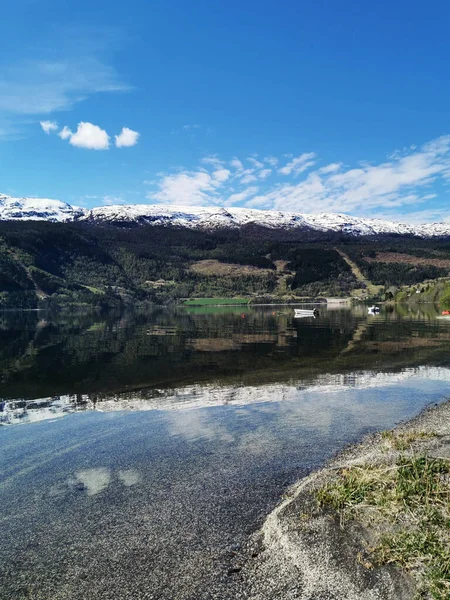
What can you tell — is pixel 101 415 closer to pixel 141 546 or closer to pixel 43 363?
pixel 141 546

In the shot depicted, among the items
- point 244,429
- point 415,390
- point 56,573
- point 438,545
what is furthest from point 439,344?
point 56,573

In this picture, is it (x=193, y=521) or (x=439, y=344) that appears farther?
(x=439, y=344)

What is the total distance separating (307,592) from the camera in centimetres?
1069

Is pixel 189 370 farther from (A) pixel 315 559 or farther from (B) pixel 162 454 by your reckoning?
(A) pixel 315 559

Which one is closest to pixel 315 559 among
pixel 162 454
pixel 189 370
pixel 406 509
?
pixel 406 509

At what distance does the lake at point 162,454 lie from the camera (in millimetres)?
12250

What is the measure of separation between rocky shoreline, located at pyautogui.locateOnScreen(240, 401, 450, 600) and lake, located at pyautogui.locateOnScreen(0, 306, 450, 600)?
27.5 inches

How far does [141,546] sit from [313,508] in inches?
222

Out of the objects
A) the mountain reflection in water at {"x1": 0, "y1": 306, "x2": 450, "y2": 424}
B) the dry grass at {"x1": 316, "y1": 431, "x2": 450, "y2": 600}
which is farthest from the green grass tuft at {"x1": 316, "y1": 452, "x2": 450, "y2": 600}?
the mountain reflection in water at {"x1": 0, "y1": 306, "x2": 450, "y2": 424}

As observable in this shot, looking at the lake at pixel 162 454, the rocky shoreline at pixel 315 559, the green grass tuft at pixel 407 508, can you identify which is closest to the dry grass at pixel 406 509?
the green grass tuft at pixel 407 508

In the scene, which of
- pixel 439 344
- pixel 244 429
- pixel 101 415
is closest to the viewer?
pixel 244 429

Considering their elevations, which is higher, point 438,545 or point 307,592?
point 438,545

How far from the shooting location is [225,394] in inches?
1351

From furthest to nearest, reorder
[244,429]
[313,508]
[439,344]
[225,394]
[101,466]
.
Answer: [439,344]
[225,394]
[244,429]
[101,466]
[313,508]
